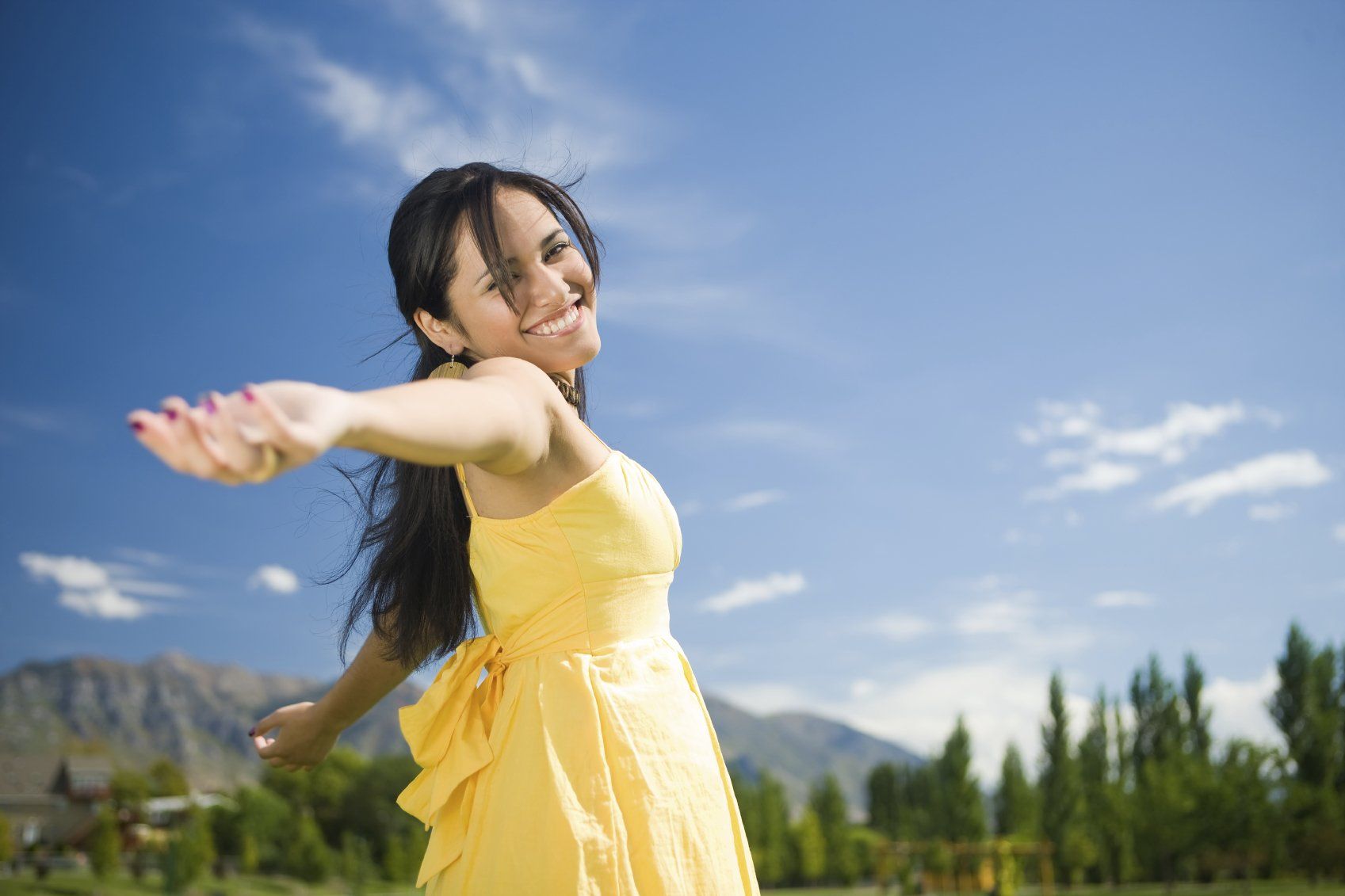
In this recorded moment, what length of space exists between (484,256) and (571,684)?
2.86 feet

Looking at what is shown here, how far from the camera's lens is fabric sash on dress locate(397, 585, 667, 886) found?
189 centimetres

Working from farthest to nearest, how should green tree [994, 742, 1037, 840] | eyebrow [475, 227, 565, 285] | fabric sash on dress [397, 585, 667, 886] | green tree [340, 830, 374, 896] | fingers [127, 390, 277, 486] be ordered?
green tree [340, 830, 374, 896], green tree [994, 742, 1037, 840], eyebrow [475, 227, 565, 285], fabric sash on dress [397, 585, 667, 886], fingers [127, 390, 277, 486]

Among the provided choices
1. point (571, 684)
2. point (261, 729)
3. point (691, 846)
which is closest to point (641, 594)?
point (571, 684)

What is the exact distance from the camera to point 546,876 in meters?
1.68

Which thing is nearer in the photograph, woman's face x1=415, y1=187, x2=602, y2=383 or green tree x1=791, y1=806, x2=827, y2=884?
woman's face x1=415, y1=187, x2=602, y2=383

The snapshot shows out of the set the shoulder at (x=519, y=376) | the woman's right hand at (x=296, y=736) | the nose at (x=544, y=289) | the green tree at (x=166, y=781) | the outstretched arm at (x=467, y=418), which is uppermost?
the nose at (x=544, y=289)

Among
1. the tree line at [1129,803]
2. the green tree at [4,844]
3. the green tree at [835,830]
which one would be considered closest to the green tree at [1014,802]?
the tree line at [1129,803]

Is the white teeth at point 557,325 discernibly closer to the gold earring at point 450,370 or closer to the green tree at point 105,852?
the gold earring at point 450,370

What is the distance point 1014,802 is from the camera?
48281 millimetres

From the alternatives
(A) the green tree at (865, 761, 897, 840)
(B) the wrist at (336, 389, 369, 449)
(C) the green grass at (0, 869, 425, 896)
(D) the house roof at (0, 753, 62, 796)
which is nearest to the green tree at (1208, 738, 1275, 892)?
(A) the green tree at (865, 761, 897, 840)

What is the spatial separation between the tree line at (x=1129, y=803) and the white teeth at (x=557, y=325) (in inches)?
1536

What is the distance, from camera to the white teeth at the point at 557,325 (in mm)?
2090

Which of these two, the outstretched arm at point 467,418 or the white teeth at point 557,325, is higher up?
the white teeth at point 557,325

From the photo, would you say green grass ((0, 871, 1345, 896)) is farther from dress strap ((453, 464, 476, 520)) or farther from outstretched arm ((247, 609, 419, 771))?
dress strap ((453, 464, 476, 520))
